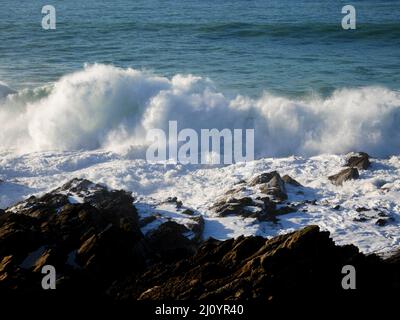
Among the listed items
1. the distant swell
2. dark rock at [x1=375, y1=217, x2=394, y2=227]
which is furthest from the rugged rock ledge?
the distant swell

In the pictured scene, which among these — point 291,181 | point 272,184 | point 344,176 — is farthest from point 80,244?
point 344,176

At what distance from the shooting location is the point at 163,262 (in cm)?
1370

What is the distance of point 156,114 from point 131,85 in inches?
92.3

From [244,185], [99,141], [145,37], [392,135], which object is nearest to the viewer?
[244,185]

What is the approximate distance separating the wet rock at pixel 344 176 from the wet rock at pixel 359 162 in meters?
0.82

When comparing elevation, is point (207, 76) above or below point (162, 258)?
above

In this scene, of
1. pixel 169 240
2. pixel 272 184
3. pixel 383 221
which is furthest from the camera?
pixel 272 184

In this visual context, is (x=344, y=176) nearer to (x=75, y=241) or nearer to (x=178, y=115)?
(x=75, y=241)

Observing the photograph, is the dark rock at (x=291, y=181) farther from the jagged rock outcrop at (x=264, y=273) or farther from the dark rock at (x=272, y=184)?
the jagged rock outcrop at (x=264, y=273)

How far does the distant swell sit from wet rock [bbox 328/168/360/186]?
3936 millimetres

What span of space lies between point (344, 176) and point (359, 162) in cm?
150
